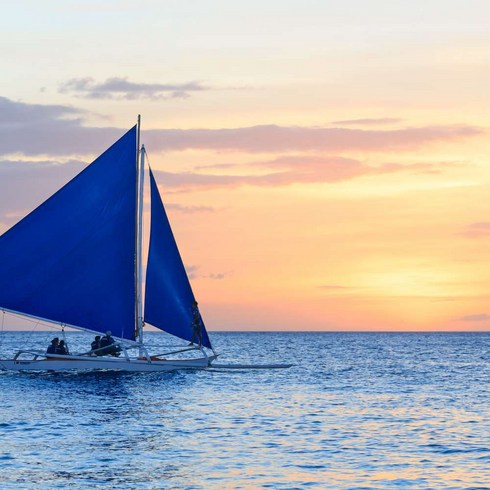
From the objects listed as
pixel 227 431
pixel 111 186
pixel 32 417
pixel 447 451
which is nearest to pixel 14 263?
pixel 111 186

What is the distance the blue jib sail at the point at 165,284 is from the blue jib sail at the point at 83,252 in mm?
1028

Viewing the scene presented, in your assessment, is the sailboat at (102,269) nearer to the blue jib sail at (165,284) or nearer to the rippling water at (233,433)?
the blue jib sail at (165,284)

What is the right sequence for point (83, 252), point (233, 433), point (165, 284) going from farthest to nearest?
point (165, 284), point (83, 252), point (233, 433)

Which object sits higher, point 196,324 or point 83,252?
point 83,252

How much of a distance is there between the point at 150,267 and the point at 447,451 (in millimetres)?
25289

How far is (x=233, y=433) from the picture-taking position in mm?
32406

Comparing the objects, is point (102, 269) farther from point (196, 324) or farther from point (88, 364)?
point (196, 324)

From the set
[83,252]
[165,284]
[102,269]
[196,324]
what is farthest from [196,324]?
[83,252]

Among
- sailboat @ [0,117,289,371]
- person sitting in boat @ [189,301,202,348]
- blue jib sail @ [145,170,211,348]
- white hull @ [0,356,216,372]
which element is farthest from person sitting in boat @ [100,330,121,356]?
person sitting in boat @ [189,301,202,348]

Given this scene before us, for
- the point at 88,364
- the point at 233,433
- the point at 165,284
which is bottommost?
the point at 233,433

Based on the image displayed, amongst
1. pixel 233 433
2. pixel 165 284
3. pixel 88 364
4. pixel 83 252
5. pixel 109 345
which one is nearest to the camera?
pixel 233 433

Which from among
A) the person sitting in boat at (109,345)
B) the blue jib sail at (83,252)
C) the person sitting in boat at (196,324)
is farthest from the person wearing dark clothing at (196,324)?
the person sitting in boat at (109,345)

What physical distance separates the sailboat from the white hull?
5 cm

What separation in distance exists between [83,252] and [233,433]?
68.1 ft
